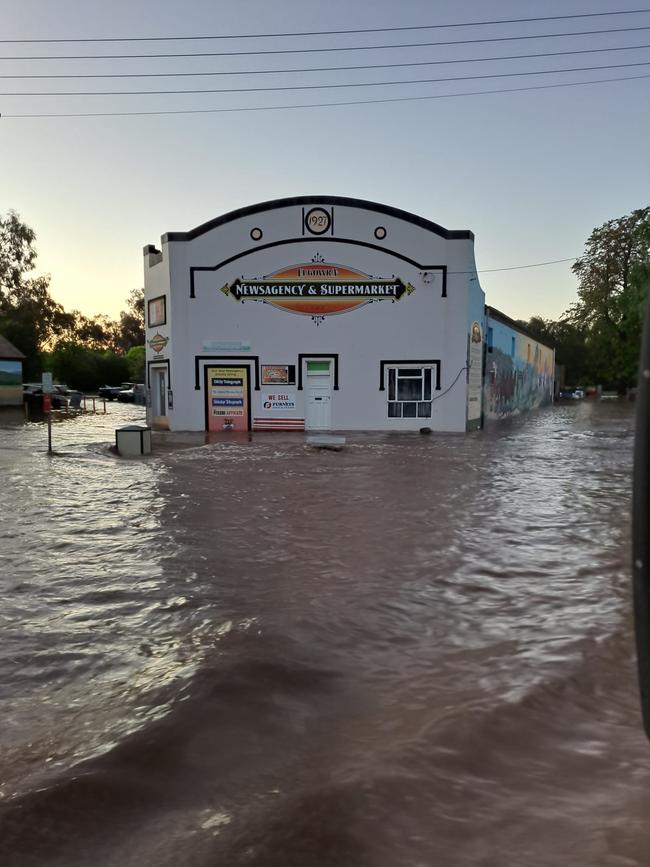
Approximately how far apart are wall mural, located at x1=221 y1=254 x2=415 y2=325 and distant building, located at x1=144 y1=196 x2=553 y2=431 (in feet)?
0.12

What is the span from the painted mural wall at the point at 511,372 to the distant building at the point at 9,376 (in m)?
30.2

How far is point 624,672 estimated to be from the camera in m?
4.89

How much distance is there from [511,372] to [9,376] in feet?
102

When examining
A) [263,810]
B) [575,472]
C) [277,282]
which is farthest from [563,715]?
[277,282]

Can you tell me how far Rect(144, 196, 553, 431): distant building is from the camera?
78.0 ft

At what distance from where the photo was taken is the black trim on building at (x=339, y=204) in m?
23.5

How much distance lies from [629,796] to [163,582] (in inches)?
189

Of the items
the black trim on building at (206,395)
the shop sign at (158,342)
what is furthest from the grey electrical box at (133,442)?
the shop sign at (158,342)

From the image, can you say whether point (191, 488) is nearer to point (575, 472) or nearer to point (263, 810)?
point (575, 472)

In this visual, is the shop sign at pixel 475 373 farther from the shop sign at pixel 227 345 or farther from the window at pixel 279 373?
the shop sign at pixel 227 345

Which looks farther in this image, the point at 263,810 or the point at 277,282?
the point at 277,282

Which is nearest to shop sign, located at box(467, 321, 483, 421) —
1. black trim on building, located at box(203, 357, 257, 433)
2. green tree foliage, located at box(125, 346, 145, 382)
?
black trim on building, located at box(203, 357, 257, 433)

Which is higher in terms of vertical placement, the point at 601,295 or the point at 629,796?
the point at 601,295

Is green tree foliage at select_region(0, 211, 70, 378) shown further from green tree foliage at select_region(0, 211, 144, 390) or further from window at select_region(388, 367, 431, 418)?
window at select_region(388, 367, 431, 418)
